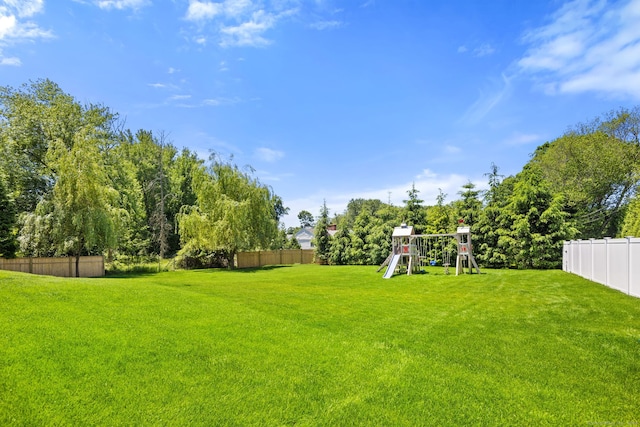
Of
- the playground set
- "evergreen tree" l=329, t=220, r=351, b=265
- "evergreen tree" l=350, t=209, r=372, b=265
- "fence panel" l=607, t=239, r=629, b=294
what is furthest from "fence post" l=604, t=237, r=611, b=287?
"evergreen tree" l=329, t=220, r=351, b=265

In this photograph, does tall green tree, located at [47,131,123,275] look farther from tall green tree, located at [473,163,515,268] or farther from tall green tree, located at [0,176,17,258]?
tall green tree, located at [473,163,515,268]

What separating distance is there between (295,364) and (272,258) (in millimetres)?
25766

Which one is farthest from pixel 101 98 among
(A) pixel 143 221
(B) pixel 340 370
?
(B) pixel 340 370

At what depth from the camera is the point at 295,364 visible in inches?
181

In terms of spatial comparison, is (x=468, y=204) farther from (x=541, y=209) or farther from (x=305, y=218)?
(x=305, y=218)

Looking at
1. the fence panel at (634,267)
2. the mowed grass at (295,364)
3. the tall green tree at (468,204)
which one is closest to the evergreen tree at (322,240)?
the tall green tree at (468,204)

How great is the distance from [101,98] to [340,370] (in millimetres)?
33001

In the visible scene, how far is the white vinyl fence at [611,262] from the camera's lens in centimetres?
988

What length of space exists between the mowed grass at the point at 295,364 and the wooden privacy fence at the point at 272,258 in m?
19.7

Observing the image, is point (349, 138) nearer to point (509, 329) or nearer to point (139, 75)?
point (139, 75)

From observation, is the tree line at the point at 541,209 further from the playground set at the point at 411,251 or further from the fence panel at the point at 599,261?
the fence panel at the point at 599,261

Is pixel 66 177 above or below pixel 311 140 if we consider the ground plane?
below

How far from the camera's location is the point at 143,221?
3362 centimetres


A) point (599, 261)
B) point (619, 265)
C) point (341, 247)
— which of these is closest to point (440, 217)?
point (341, 247)
